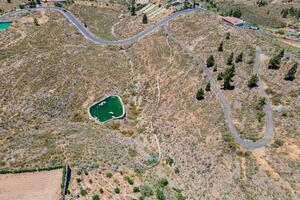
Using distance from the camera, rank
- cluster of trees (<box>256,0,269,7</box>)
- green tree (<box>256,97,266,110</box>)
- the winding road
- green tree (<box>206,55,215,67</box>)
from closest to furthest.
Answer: the winding road → green tree (<box>256,97,266,110</box>) → green tree (<box>206,55,215,67</box>) → cluster of trees (<box>256,0,269,7</box>)

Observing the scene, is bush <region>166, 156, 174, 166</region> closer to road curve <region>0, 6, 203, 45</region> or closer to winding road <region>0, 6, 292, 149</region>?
winding road <region>0, 6, 292, 149</region>

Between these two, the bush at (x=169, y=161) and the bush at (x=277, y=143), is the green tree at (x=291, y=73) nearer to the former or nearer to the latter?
the bush at (x=277, y=143)

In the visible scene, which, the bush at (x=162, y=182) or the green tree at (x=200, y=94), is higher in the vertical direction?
the green tree at (x=200, y=94)

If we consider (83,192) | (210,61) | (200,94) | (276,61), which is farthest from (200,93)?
(83,192)

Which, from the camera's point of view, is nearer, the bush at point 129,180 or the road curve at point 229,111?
the bush at point 129,180

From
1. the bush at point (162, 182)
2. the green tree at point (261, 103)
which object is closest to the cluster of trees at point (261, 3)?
the green tree at point (261, 103)

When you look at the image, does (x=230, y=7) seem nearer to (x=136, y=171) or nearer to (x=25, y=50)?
(x=25, y=50)

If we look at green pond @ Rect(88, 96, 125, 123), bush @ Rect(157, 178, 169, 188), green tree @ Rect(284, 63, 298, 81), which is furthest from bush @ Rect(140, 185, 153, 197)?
green tree @ Rect(284, 63, 298, 81)
